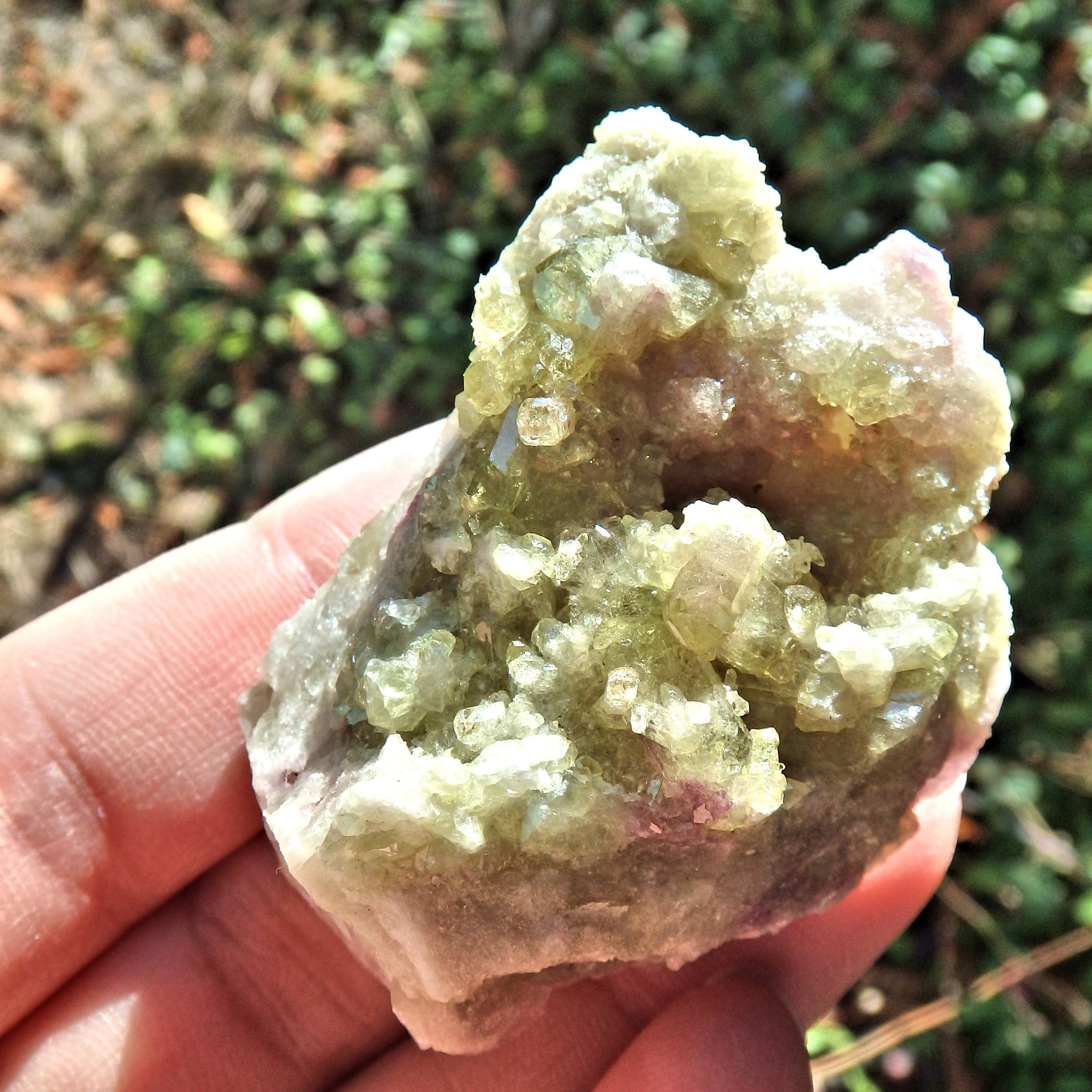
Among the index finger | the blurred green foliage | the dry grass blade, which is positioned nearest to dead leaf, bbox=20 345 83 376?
the blurred green foliage

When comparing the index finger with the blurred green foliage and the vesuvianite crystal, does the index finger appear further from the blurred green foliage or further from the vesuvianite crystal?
the blurred green foliage

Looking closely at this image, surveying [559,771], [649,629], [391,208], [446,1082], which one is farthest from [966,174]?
[446,1082]

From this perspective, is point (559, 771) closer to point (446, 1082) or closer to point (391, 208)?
point (446, 1082)

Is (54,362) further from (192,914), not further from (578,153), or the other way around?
(192,914)

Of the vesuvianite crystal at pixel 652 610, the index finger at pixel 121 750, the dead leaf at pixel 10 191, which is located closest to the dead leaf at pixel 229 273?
the dead leaf at pixel 10 191

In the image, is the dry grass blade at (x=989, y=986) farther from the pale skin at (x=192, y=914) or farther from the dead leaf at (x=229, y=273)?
A: the dead leaf at (x=229, y=273)

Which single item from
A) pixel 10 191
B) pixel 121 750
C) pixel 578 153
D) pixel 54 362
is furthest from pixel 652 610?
pixel 10 191
